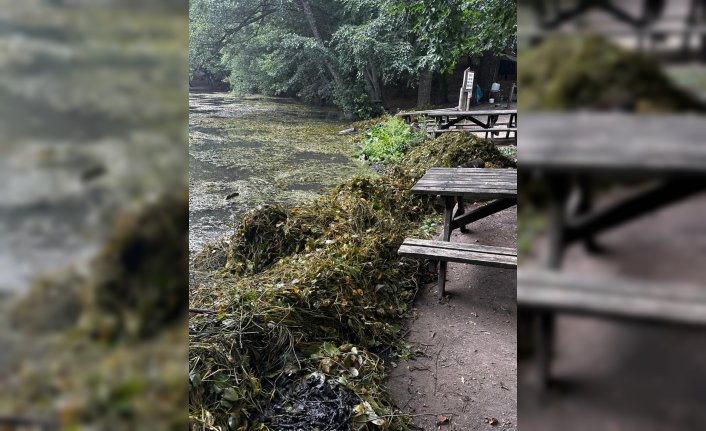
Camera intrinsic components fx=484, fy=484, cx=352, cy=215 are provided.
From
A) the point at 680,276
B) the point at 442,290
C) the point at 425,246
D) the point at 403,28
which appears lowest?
the point at 442,290

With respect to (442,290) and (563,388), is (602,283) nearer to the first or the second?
(563,388)

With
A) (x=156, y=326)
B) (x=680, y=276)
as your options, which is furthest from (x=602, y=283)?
(x=156, y=326)

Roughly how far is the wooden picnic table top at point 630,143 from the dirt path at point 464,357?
2.82 m

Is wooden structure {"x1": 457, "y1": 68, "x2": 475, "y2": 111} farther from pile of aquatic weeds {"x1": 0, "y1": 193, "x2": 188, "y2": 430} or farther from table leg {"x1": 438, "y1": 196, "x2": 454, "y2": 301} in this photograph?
pile of aquatic weeds {"x1": 0, "y1": 193, "x2": 188, "y2": 430}

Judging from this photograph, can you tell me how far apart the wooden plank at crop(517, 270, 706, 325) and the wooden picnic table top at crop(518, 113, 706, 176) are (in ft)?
0.26

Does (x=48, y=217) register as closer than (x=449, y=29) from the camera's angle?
Yes

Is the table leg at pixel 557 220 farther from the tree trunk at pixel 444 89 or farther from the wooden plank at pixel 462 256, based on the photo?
the tree trunk at pixel 444 89

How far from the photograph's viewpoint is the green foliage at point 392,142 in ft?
36.6

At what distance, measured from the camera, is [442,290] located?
4258 millimetres

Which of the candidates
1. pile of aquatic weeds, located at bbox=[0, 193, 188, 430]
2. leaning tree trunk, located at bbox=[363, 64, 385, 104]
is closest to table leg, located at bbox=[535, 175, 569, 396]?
pile of aquatic weeds, located at bbox=[0, 193, 188, 430]

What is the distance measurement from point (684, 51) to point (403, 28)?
18378 millimetres

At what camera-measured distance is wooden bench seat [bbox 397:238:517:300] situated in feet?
12.5

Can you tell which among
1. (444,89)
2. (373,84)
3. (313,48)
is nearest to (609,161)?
(373,84)

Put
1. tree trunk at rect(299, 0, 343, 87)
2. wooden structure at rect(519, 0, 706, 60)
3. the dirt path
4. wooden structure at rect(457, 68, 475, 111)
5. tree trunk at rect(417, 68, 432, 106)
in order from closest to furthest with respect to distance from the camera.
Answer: wooden structure at rect(519, 0, 706, 60) → the dirt path → wooden structure at rect(457, 68, 475, 111) → tree trunk at rect(417, 68, 432, 106) → tree trunk at rect(299, 0, 343, 87)
